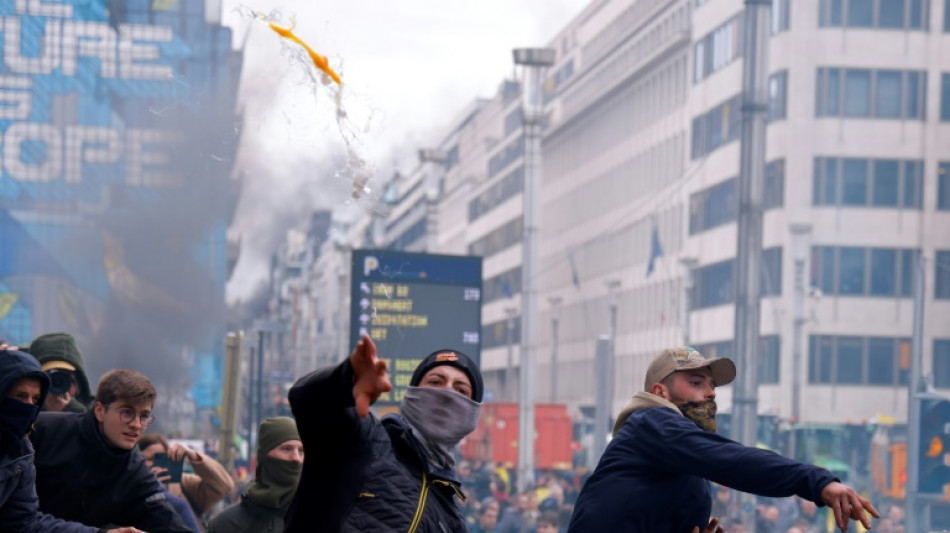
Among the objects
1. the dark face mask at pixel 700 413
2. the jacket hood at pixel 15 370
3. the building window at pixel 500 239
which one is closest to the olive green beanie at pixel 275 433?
the jacket hood at pixel 15 370

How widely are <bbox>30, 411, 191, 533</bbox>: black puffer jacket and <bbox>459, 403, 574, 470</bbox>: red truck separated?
123 ft

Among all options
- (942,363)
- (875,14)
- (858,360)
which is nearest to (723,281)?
(858,360)

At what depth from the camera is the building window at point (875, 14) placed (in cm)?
6316

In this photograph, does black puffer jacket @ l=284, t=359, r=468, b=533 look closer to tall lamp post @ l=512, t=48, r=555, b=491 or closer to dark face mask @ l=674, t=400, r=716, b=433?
dark face mask @ l=674, t=400, r=716, b=433

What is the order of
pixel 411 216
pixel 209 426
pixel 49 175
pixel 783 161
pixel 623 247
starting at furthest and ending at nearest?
pixel 411 216 < pixel 623 247 < pixel 783 161 < pixel 209 426 < pixel 49 175

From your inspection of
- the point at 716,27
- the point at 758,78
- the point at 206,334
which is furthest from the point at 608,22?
the point at 758,78

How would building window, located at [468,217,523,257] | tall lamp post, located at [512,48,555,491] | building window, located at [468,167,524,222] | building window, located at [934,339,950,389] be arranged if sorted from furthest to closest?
building window, located at [468,217,523,257], building window, located at [468,167,524,222], building window, located at [934,339,950,389], tall lamp post, located at [512,48,555,491]

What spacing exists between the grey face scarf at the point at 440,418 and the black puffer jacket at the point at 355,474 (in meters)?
0.08

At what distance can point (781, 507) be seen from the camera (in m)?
25.8

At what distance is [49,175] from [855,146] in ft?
107

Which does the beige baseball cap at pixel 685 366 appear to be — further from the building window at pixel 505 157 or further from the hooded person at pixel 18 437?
the building window at pixel 505 157

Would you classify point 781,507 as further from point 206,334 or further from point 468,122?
point 468,122

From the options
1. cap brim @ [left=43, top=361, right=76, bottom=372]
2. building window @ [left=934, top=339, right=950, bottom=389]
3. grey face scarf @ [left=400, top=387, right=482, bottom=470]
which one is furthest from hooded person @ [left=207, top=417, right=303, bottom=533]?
building window @ [left=934, top=339, right=950, bottom=389]

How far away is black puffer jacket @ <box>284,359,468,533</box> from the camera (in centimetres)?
459
